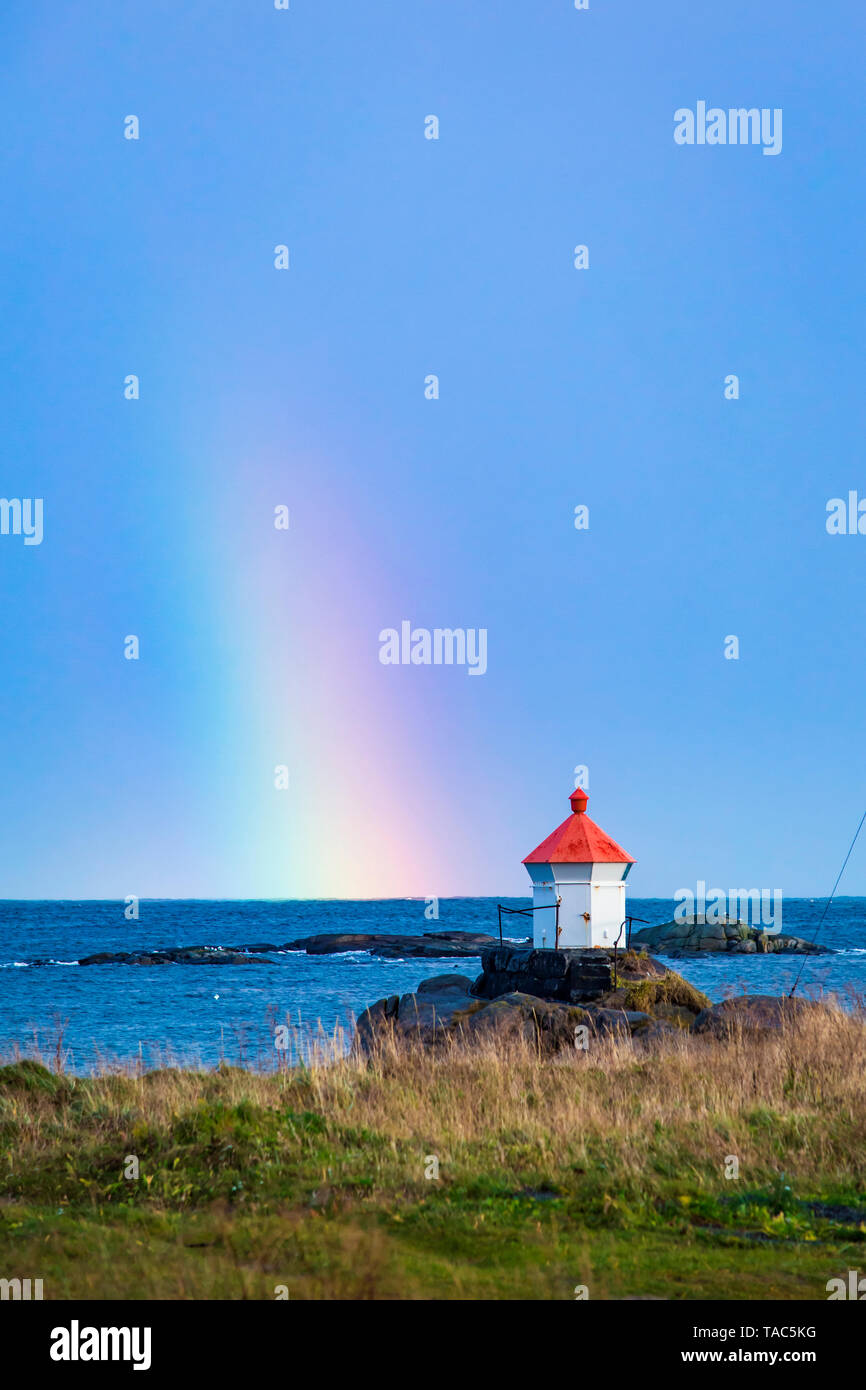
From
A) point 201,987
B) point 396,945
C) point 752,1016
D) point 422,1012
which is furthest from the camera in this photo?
point 396,945

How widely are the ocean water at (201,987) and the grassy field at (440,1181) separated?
146 inches

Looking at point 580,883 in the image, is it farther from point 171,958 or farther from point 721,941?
point 721,941

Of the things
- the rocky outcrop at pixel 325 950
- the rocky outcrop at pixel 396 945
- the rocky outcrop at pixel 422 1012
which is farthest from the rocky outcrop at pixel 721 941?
the rocky outcrop at pixel 422 1012

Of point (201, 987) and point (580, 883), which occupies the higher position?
point (580, 883)

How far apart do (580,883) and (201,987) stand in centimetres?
3941

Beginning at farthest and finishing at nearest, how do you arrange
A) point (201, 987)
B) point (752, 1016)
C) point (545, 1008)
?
point (201, 987) → point (545, 1008) → point (752, 1016)

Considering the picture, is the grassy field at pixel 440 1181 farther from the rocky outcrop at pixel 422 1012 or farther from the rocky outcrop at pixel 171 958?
the rocky outcrop at pixel 171 958

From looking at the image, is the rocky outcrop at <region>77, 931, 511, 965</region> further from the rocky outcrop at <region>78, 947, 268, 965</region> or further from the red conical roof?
the red conical roof

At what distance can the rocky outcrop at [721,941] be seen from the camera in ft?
275

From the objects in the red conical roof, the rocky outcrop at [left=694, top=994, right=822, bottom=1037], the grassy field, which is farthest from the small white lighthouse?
the grassy field

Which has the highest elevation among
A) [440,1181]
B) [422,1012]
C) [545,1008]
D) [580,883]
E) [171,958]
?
[580,883]

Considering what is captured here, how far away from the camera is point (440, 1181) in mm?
8844

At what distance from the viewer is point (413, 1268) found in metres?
6.85

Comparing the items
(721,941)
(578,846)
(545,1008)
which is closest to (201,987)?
(578,846)
